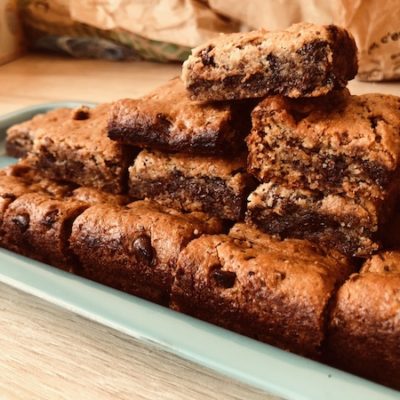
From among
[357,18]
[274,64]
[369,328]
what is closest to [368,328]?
[369,328]

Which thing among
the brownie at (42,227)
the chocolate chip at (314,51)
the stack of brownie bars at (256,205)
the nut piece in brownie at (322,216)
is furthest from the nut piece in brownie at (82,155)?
the chocolate chip at (314,51)

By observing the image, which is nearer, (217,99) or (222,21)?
(217,99)

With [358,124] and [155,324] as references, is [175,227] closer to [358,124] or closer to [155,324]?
[155,324]

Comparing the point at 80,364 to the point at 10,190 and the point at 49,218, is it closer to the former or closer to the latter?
the point at 49,218

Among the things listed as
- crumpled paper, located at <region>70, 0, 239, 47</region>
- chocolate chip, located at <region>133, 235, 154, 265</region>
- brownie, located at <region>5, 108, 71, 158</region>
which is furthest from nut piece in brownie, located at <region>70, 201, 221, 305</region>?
crumpled paper, located at <region>70, 0, 239, 47</region>

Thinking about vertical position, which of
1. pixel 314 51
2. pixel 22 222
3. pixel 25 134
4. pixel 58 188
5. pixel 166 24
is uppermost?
pixel 166 24

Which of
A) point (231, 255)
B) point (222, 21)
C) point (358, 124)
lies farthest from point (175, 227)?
point (222, 21)
